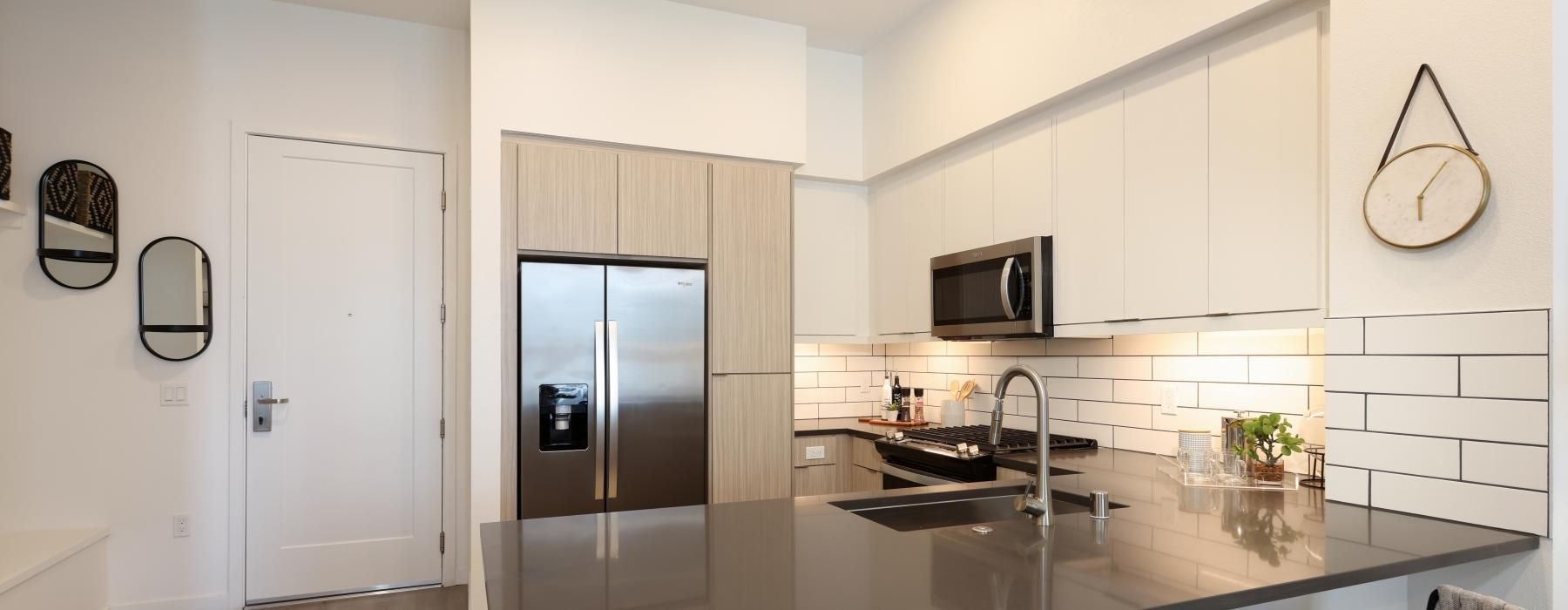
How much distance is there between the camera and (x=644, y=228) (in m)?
3.37

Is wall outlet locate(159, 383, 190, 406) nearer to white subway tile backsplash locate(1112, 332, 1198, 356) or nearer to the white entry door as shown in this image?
the white entry door

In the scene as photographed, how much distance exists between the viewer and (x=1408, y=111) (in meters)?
1.71

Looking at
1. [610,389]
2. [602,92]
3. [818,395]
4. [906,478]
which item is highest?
[602,92]

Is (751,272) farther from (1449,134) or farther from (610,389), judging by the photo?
(1449,134)

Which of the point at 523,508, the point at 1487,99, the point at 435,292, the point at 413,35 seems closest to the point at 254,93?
the point at 413,35

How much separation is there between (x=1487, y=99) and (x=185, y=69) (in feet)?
14.3

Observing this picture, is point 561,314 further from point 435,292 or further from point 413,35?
point 413,35

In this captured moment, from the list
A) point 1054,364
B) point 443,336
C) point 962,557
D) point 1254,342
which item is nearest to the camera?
point 962,557

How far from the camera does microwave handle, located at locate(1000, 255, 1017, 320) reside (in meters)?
2.84

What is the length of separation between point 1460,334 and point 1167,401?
118 centimetres

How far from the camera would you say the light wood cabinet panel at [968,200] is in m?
3.18

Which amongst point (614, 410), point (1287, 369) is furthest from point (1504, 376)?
point (614, 410)

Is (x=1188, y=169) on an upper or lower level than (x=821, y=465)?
upper

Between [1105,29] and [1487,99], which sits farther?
[1105,29]
